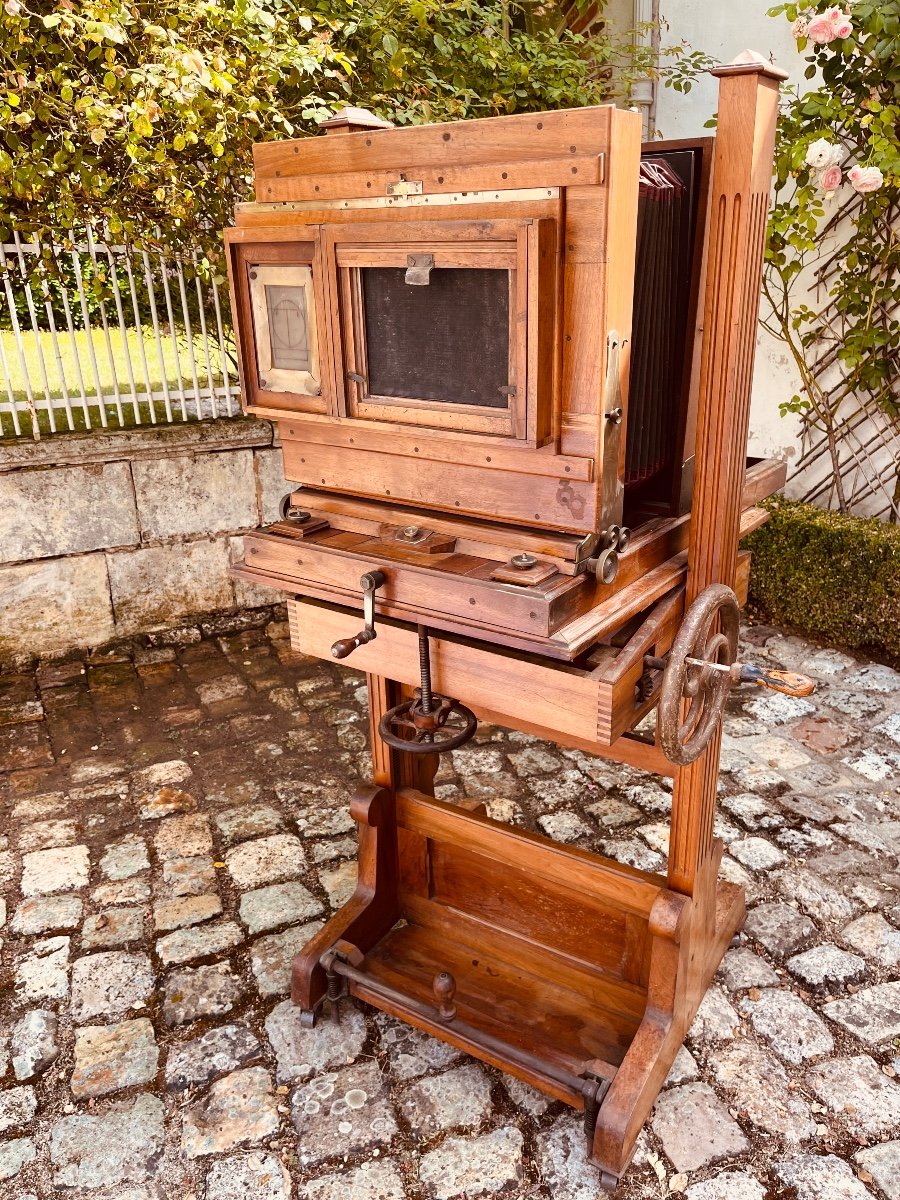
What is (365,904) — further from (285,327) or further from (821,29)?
(821,29)

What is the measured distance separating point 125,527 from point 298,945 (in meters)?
3.07

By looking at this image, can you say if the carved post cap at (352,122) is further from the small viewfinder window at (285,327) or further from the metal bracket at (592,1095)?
the metal bracket at (592,1095)

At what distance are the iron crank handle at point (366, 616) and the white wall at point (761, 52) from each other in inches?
191

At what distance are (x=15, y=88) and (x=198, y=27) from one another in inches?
38.5

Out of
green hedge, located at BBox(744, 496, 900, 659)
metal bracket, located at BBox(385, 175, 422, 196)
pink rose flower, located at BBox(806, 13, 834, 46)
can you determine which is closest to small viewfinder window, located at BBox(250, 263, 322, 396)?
metal bracket, located at BBox(385, 175, 422, 196)

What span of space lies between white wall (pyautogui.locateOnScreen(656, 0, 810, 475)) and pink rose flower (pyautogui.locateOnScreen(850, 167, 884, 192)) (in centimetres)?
129

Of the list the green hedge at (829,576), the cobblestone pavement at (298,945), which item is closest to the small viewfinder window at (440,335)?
the cobblestone pavement at (298,945)

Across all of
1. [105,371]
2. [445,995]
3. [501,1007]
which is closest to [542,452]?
[445,995]

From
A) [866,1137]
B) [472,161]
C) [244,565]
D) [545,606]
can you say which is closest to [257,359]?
[244,565]

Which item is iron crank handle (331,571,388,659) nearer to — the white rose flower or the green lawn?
the green lawn

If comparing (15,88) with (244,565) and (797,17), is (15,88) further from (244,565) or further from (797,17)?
(797,17)

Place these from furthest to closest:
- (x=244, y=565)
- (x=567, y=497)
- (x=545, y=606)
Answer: (x=244, y=565)
(x=567, y=497)
(x=545, y=606)

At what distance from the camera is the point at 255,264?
2.25m

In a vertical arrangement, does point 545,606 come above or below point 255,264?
below
